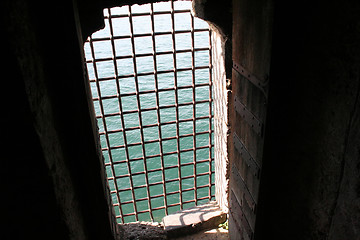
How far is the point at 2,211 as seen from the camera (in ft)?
4.72

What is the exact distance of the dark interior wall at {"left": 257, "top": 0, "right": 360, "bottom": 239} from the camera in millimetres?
1504

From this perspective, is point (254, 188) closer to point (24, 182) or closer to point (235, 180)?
point (235, 180)

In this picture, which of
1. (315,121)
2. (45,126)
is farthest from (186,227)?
(45,126)

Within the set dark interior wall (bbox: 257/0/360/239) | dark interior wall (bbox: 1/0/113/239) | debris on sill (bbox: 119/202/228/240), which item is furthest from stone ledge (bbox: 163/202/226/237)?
dark interior wall (bbox: 1/0/113/239)

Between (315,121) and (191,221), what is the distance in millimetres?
2591

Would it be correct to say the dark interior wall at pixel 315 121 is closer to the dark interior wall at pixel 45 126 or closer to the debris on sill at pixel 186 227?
the dark interior wall at pixel 45 126

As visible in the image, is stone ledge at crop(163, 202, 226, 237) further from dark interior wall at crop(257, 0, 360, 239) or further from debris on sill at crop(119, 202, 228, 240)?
dark interior wall at crop(257, 0, 360, 239)

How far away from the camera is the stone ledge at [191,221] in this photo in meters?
3.75

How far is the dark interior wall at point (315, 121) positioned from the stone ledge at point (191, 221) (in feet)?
5.41

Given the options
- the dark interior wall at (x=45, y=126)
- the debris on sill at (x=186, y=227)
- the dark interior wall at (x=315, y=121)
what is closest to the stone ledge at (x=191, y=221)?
the debris on sill at (x=186, y=227)

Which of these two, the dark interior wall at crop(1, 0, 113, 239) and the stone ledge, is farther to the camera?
the stone ledge

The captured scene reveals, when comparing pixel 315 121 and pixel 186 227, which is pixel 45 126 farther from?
pixel 186 227

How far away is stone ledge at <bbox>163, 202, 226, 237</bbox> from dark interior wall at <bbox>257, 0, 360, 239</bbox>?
5.41 ft

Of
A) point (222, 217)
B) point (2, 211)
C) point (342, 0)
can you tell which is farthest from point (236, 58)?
point (222, 217)
